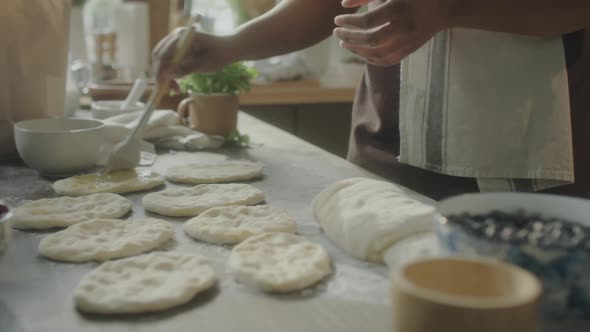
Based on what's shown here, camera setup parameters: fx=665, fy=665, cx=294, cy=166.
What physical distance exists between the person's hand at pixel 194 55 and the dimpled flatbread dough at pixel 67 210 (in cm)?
56

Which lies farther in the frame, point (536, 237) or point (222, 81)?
point (222, 81)

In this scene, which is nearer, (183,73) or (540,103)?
(540,103)

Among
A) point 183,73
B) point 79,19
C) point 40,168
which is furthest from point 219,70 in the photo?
point 79,19

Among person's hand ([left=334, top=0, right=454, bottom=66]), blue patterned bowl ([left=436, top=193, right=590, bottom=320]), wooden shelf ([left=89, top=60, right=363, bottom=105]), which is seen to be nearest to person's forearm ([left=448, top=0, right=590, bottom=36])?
person's hand ([left=334, top=0, right=454, bottom=66])

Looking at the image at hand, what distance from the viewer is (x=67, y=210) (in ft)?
3.94

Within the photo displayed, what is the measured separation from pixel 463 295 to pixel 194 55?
4.28 ft

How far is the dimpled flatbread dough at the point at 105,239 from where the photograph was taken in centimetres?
97

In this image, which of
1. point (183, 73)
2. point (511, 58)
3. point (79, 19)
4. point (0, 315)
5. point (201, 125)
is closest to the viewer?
point (0, 315)

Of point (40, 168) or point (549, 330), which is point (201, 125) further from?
point (549, 330)

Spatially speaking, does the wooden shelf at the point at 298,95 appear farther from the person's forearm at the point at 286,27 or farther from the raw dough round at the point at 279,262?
the raw dough round at the point at 279,262

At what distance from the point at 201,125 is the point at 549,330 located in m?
1.41

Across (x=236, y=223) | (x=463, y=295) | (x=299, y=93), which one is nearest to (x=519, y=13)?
(x=236, y=223)

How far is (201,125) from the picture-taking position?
1917 millimetres

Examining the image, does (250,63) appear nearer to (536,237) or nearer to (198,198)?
(198,198)
